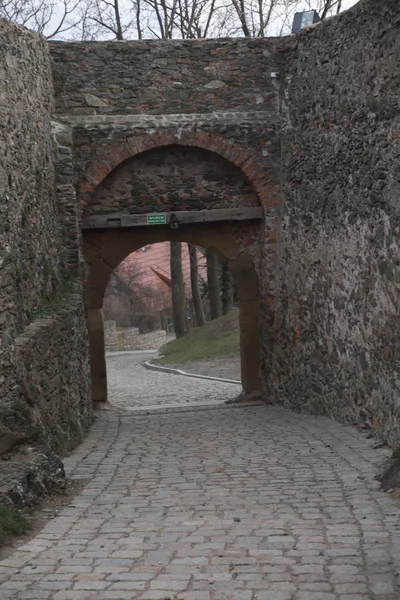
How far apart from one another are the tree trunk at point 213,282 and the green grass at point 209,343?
638 millimetres

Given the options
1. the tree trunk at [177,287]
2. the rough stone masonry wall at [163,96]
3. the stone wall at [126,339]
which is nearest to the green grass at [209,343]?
the tree trunk at [177,287]

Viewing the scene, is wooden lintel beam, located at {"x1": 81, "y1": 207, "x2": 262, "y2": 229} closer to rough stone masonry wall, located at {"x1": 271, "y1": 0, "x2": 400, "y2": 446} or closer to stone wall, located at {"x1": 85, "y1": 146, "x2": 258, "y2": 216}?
stone wall, located at {"x1": 85, "y1": 146, "x2": 258, "y2": 216}

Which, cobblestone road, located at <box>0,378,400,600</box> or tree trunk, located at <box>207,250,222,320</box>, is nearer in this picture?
cobblestone road, located at <box>0,378,400,600</box>

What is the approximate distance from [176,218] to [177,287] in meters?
13.8

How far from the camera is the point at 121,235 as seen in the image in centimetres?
1198

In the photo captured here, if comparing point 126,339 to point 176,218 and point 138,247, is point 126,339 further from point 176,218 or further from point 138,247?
point 176,218

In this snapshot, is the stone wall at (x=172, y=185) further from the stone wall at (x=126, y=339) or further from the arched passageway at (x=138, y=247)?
the stone wall at (x=126, y=339)

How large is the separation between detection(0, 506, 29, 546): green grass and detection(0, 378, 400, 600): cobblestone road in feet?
0.48

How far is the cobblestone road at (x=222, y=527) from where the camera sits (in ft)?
13.7

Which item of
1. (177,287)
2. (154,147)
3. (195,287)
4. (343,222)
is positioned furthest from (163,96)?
(195,287)

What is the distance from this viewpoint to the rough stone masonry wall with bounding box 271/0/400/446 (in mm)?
7812

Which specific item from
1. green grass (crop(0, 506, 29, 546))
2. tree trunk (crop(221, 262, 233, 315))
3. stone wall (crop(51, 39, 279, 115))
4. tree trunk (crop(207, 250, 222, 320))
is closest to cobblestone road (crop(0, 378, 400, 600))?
green grass (crop(0, 506, 29, 546))

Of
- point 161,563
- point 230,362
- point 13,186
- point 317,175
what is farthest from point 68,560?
point 230,362

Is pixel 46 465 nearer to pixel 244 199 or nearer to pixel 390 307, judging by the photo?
pixel 390 307
